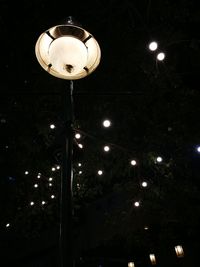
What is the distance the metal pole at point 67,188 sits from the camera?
6.34 feet

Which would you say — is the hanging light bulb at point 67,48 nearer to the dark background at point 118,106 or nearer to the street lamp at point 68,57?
the street lamp at point 68,57

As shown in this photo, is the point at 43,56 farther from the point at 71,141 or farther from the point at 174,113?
the point at 174,113

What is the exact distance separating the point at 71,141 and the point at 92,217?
812 inches

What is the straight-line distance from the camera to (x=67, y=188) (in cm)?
215

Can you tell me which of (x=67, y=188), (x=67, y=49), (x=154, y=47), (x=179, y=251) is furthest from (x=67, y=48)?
(x=179, y=251)

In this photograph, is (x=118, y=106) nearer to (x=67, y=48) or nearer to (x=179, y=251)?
→ (x=67, y=48)

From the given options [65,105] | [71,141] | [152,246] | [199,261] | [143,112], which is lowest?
[71,141]

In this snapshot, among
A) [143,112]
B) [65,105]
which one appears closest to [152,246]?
[143,112]

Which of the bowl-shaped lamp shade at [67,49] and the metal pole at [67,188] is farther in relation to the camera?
the bowl-shaped lamp shade at [67,49]

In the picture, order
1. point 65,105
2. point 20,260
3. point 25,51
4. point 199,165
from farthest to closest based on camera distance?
1. point 20,260
2. point 199,165
3. point 25,51
4. point 65,105

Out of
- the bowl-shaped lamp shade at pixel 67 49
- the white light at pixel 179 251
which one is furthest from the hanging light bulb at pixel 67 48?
the white light at pixel 179 251

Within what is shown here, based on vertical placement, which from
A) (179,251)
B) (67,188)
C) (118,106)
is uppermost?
(118,106)

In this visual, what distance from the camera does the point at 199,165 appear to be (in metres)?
11.9

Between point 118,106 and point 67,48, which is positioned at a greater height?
point 118,106
